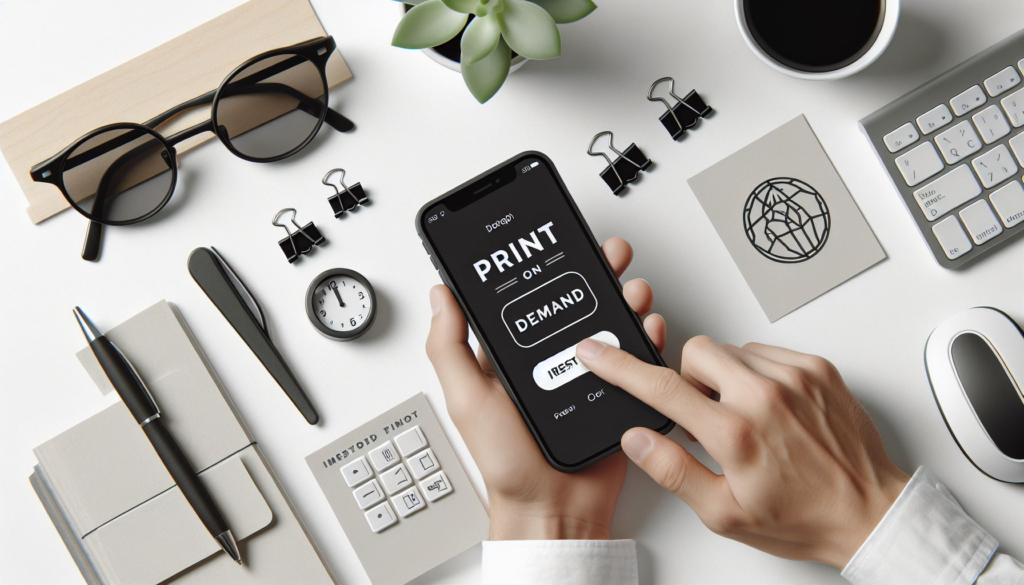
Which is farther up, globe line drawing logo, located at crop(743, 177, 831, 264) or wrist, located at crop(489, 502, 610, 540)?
globe line drawing logo, located at crop(743, 177, 831, 264)

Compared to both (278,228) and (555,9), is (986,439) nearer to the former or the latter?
(555,9)

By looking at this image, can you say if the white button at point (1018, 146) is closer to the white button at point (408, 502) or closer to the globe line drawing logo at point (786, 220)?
the globe line drawing logo at point (786, 220)

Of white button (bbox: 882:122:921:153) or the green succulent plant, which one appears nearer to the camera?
the green succulent plant

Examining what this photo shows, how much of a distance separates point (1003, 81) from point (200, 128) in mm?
917

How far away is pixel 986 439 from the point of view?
2.51ft

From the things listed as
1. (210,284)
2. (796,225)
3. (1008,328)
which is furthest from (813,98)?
(210,284)

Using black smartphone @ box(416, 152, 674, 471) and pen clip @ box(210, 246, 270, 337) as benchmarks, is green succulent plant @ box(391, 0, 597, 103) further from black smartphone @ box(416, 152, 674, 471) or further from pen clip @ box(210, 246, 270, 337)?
pen clip @ box(210, 246, 270, 337)

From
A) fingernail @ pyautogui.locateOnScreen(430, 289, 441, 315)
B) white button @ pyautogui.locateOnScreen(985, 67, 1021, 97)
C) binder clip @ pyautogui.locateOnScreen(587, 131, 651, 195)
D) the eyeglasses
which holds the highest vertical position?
the eyeglasses

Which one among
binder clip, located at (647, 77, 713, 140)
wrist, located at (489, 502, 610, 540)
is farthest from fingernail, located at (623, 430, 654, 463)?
binder clip, located at (647, 77, 713, 140)

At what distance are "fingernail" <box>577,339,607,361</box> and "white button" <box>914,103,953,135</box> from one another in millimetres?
450

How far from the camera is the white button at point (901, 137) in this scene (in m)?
0.80

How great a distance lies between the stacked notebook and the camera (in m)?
0.81

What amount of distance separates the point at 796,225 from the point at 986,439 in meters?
0.30

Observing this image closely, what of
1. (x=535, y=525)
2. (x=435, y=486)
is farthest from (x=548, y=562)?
(x=435, y=486)
